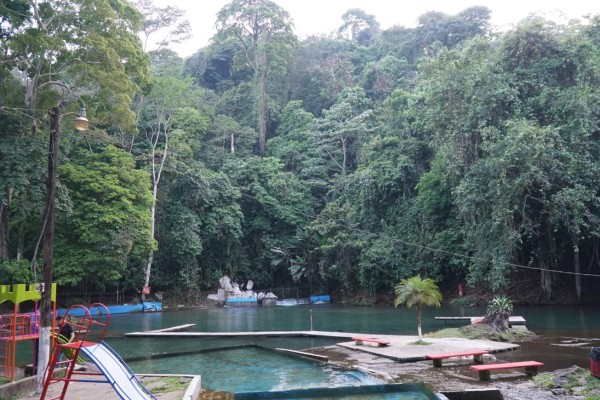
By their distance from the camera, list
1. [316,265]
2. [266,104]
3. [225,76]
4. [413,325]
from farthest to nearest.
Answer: [225,76], [266,104], [316,265], [413,325]

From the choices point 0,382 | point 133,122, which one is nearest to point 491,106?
point 133,122

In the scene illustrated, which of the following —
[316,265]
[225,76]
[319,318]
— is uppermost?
[225,76]

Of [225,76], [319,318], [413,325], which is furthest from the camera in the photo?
[225,76]

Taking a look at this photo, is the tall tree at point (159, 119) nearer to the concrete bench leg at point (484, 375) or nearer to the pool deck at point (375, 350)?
the pool deck at point (375, 350)

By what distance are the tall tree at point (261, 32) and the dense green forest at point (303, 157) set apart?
198 millimetres

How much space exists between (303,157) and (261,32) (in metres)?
16.4

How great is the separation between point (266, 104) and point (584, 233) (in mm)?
31741

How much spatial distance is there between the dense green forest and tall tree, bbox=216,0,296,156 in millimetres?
198

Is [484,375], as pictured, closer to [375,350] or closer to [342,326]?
[375,350]

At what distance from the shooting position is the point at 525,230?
2344 cm

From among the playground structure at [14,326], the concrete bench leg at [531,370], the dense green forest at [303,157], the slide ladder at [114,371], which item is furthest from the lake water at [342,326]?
the slide ladder at [114,371]

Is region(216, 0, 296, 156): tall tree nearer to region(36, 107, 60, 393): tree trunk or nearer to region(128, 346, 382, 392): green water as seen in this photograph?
region(128, 346, 382, 392): green water

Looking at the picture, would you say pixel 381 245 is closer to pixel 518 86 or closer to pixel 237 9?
pixel 518 86

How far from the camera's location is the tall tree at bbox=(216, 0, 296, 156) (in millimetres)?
49531
